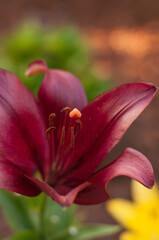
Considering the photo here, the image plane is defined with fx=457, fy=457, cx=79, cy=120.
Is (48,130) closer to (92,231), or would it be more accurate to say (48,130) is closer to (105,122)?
(105,122)

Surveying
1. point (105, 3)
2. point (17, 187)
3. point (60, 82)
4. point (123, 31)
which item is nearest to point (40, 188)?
point (17, 187)

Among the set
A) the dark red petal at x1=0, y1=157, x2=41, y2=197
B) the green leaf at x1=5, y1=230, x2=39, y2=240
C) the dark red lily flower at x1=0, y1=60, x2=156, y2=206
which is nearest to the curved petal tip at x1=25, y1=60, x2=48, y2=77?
the dark red lily flower at x1=0, y1=60, x2=156, y2=206

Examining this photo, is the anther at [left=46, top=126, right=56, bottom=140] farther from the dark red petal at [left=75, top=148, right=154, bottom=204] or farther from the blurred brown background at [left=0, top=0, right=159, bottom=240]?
the blurred brown background at [left=0, top=0, right=159, bottom=240]

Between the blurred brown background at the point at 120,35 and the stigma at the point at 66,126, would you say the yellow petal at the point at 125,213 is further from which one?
the blurred brown background at the point at 120,35

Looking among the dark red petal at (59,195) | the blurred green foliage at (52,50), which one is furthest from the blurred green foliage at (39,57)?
the dark red petal at (59,195)

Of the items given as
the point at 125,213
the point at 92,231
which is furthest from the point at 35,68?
the point at 125,213

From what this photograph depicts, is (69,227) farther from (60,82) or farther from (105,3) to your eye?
(105,3)

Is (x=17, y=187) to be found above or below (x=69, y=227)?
above
